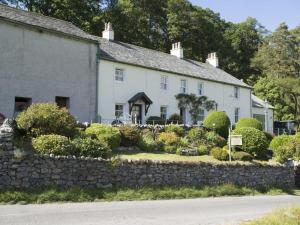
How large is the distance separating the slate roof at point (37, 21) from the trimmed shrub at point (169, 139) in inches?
360

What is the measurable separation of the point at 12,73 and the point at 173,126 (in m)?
10.9

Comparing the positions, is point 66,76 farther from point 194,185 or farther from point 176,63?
point 176,63

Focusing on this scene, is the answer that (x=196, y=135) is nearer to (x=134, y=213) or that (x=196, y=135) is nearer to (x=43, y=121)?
(x=43, y=121)

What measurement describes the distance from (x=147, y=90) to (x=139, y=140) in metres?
12.2

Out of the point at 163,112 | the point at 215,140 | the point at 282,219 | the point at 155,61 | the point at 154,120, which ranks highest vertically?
the point at 155,61

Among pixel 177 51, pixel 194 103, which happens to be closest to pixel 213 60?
pixel 177 51

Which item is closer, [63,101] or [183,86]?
[63,101]

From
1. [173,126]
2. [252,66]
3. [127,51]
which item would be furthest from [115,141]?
[252,66]

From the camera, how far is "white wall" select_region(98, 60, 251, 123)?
3322 centimetres

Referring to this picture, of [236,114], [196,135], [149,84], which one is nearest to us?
[196,135]

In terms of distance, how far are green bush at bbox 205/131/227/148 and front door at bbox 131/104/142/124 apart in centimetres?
697

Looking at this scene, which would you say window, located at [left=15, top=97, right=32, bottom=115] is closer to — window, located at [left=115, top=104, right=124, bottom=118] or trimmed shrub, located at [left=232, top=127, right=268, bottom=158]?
window, located at [left=115, top=104, right=124, bottom=118]

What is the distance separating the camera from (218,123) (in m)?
33.1

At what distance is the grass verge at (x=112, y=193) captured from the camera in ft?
49.9
